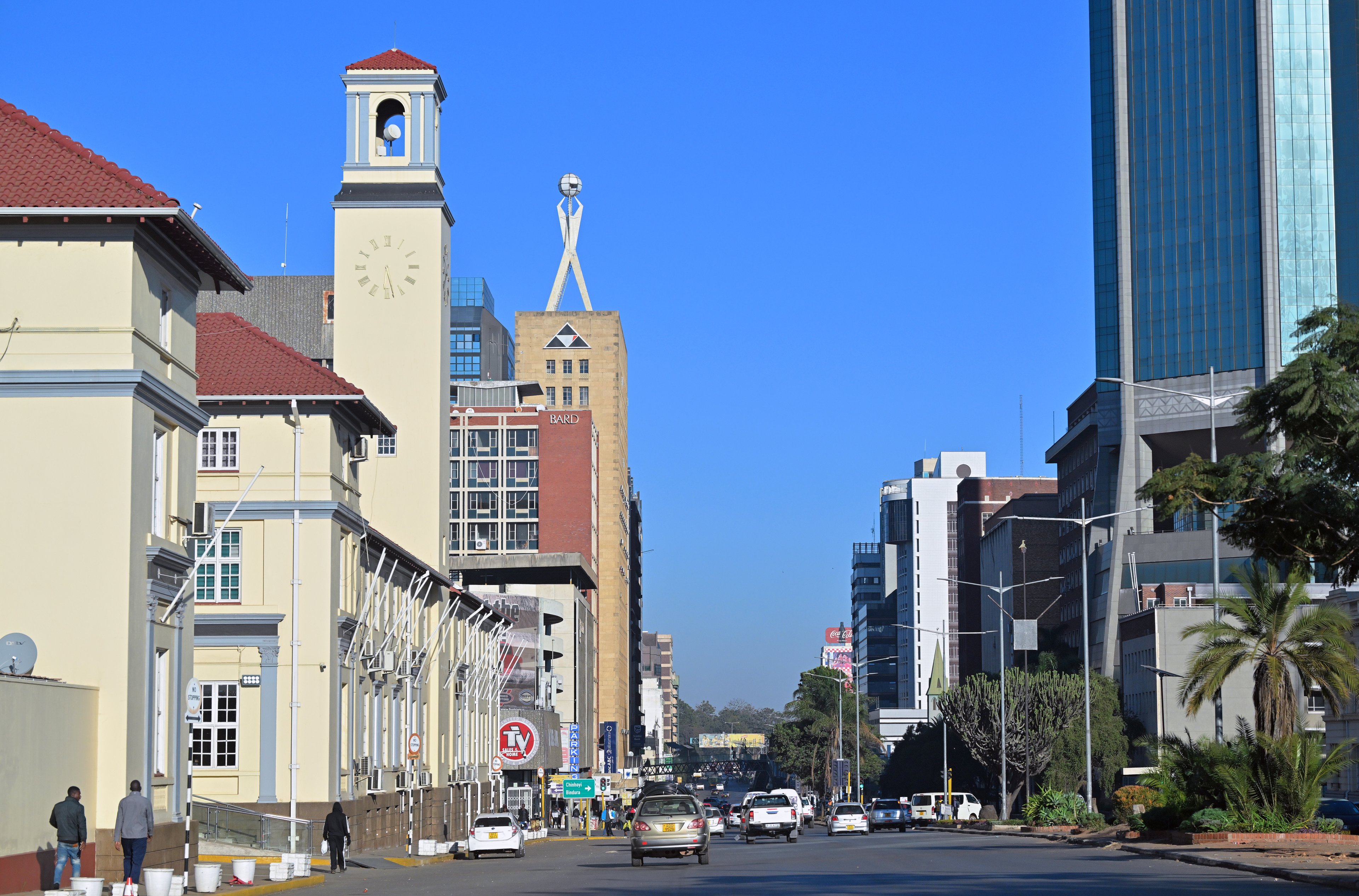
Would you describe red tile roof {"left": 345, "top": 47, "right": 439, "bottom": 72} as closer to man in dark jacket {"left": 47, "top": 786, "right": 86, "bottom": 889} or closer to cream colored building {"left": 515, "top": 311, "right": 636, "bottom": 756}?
man in dark jacket {"left": 47, "top": 786, "right": 86, "bottom": 889}

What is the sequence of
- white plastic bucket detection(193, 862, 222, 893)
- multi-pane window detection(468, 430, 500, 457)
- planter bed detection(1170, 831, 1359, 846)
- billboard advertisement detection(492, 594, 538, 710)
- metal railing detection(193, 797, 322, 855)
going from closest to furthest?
white plastic bucket detection(193, 862, 222, 893), planter bed detection(1170, 831, 1359, 846), metal railing detection(193, 797, 322, 855), billboard advertisement detection(492, 594, 538, 710), multi-pane window detection(468, 430, 500, 457)

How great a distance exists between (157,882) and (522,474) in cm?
13891

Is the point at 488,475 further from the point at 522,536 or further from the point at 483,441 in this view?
the point at 522,536

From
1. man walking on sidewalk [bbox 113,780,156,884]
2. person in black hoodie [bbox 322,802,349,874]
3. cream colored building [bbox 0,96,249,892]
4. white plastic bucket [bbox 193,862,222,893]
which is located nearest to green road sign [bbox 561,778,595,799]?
person in black hoodie [bbox 322,802,349,874]

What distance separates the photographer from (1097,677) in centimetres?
11019

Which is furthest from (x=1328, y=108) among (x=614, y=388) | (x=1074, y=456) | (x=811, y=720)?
(x=614, y=388)

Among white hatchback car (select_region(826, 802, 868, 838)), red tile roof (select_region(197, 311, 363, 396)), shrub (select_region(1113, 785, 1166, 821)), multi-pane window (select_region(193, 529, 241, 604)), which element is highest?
red tile roof (select_region(197, 311, 363, 396))

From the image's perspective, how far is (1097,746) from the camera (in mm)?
97625

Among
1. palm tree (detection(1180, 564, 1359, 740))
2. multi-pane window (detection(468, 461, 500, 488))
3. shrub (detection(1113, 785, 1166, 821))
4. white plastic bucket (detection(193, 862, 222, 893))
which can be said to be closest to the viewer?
white plastic bucket (detection(193, 862, 222, 893))

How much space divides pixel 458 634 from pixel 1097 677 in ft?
184

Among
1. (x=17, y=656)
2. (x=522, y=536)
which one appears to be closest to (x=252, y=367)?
(x=17, y=656)

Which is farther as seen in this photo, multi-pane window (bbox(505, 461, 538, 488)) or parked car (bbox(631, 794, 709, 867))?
multi-pane window (bbox(505, 461, 538, 488))

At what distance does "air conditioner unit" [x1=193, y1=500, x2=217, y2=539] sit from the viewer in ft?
101

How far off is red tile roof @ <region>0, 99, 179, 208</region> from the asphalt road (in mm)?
11933
